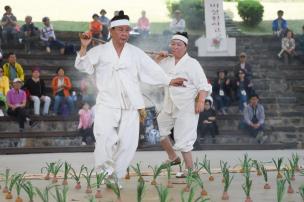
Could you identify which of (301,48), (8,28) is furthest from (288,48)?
(8,28)

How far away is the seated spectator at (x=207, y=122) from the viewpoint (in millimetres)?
19761

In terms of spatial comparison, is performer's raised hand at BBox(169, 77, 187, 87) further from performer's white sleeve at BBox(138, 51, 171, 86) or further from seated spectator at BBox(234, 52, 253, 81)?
seated spectator at BBox(234, 52, 253, 81)

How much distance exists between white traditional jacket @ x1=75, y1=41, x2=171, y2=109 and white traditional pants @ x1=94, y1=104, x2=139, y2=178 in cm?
11

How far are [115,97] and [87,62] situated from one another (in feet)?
1.80

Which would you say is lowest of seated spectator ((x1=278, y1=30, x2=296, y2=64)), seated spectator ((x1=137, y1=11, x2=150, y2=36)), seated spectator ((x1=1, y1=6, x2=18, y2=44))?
seated spectator ((x1=278, y1=30, x2=296, y2=64))

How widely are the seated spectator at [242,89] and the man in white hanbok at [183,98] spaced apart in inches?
370

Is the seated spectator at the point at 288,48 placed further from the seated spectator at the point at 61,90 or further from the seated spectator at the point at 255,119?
the seated spectator at the point at 61,90

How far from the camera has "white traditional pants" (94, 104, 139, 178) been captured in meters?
10.3

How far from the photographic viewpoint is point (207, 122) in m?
19.8

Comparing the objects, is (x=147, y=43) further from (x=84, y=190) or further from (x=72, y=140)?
(x=84, y=190)

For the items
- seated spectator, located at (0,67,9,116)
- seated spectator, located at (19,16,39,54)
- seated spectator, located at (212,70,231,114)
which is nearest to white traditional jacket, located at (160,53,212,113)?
seated spectator, located at (0,67,9,116)

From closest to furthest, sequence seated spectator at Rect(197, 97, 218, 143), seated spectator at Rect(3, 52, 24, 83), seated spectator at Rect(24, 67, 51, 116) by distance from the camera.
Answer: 1. seated spectator at Rect(197, 97, 218, 143)
2. seated spectator at Rect(24, 67, 51, 116)
3. seated spectator at Rect(3, 52, 24, 83)

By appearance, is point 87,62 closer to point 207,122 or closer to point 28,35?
point 207,122

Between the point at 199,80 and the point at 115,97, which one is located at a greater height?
the point at 199,80
